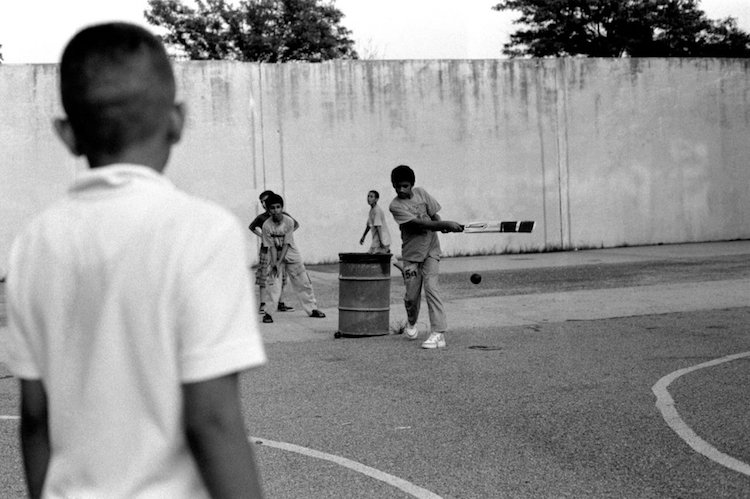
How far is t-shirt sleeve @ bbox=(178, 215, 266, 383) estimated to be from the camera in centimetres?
164

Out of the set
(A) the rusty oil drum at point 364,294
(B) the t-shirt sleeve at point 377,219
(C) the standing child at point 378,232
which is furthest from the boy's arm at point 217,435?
(B) the t-shirt sleeve at point 377,219

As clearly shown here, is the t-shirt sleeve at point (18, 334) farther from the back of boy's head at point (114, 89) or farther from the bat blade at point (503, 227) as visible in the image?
the bat blade at point (503, 227)

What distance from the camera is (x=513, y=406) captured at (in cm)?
762

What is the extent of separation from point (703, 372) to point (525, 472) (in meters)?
3.70

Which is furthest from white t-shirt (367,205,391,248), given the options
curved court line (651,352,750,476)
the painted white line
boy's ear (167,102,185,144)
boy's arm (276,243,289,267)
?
boy's ear (167,102,185,144)

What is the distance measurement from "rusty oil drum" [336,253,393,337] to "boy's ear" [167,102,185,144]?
10.0 metres

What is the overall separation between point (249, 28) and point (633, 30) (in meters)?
20.3

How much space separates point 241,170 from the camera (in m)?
25.7

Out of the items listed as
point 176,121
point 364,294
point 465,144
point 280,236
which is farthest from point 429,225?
point 465,144

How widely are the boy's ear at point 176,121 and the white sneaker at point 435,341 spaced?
9038mm

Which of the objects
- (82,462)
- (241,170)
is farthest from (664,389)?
(241,170)

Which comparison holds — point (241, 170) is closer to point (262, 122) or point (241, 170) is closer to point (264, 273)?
point (262, 122)

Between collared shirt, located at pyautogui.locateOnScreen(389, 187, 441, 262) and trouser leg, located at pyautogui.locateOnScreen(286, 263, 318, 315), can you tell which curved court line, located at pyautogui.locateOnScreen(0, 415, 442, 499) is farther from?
trouser leg, located at pyautogui.locateOnScreen(286, 263, 318, 315)

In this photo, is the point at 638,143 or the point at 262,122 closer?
the point at 262,122
